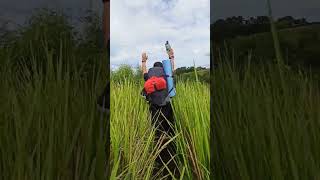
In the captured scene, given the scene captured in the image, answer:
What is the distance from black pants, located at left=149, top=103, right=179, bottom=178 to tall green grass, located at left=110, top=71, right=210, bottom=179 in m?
0.02

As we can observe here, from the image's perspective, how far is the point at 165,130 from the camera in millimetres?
1460

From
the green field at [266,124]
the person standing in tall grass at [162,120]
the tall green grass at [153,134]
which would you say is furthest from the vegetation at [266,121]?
the person standing in tall grass at [162,120]

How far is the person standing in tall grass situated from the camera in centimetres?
137

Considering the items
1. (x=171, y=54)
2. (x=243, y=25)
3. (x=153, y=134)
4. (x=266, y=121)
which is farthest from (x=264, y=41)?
(x=153, y=134)

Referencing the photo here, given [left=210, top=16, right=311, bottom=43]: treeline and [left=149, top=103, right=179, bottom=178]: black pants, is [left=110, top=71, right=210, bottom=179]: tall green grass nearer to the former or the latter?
[left=149, top=103, right=179, bottom=178]: black pants

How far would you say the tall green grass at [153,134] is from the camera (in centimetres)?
128

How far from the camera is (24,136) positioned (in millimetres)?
700

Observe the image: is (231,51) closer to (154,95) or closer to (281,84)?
(281,84)

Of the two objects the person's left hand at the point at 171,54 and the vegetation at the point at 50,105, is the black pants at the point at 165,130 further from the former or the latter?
the vegetation at the point at 50,105

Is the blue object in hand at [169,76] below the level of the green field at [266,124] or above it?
above

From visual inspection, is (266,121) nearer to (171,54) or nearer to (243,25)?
(243,25)

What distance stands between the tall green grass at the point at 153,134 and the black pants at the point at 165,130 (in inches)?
0.8

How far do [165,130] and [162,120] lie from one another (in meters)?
0.04

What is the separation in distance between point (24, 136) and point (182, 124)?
0.82m
